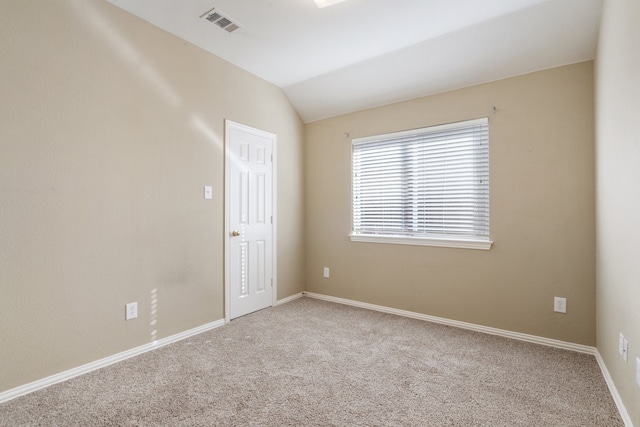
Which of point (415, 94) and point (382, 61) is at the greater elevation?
point (382, 61)

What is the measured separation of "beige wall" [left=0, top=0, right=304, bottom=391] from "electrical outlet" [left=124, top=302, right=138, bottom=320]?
0.05 meters

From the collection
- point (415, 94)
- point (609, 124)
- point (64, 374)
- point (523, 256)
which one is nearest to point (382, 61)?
point (415, 94)

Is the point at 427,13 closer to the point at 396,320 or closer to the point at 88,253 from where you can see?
the point at 396,320

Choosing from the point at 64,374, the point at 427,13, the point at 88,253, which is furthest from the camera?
the point at 427,13

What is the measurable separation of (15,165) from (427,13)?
2.96m

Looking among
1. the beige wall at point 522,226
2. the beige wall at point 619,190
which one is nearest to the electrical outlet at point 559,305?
the beige wall at point 522,226

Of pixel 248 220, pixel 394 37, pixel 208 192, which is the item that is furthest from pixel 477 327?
pixel 208 192

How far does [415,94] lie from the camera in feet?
10.8

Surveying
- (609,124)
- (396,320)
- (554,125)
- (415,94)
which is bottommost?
(396,320)

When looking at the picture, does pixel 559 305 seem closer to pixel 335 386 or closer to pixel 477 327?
pixel 477 327

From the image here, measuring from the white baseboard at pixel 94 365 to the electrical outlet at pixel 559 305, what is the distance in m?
3.01

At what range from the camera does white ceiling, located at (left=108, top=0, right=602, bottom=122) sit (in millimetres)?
2316

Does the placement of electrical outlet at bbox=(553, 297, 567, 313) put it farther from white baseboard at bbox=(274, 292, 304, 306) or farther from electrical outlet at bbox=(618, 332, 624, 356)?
white baseboard at bbox=(274, 292, 304, 306)

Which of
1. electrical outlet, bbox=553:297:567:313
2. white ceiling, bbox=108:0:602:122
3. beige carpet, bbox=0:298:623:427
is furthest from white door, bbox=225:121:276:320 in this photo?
electrical outlet, bbox=553:297:567:313
